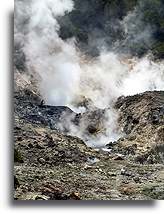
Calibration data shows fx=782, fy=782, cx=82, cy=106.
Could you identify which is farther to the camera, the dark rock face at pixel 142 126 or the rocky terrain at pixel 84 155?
the dark rock face at pixel 142 126

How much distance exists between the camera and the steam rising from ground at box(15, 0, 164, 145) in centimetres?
627

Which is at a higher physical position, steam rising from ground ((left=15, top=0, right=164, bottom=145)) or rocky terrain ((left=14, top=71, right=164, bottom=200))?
steam rising from ground ((left=15, top=0, right=164, bottom=145))

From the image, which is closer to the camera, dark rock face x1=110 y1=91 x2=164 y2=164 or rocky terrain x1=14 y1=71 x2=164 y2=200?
rocky terrain x1=14 y1=71 x2=164 y2=200

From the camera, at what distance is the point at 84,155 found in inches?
245

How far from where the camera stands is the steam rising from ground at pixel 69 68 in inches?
247

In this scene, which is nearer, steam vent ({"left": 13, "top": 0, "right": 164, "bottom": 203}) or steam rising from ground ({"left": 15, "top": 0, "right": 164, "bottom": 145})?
steam vent ({"left": 13, "top": 0, "right": 164, "bottom": 203})

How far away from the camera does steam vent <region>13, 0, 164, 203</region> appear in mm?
6141

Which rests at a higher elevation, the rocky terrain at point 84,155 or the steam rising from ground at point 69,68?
the steam rising from ground at point 69,68

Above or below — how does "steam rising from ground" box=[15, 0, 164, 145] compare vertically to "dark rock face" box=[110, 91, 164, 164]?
above

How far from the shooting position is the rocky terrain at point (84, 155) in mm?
6102

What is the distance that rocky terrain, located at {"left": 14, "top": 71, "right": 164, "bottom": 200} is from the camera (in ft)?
20.0

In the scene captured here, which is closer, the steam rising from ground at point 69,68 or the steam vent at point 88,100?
the steam vent at point 88,100

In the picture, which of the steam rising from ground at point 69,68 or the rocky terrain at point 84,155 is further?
the steam rising from ground at point 69,68

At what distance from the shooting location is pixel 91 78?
6.32 metres
